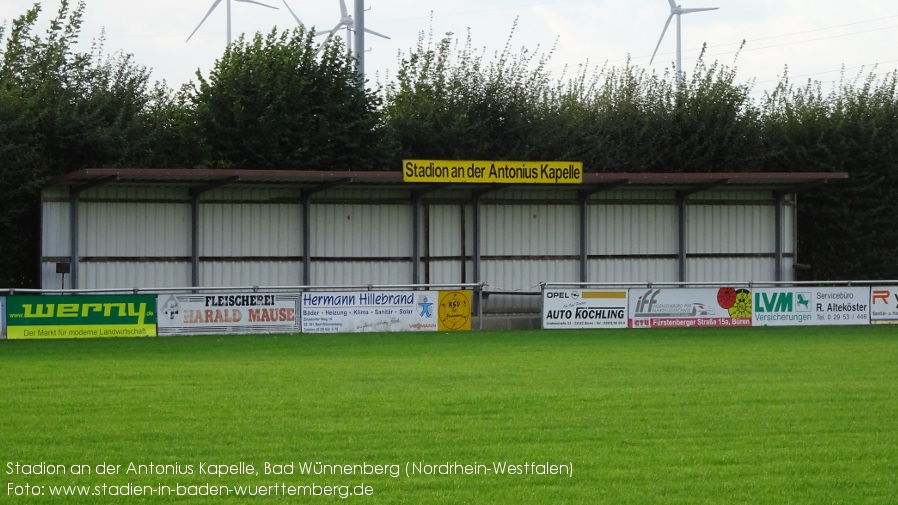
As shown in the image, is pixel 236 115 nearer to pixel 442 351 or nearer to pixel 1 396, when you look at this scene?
pixel 442 351

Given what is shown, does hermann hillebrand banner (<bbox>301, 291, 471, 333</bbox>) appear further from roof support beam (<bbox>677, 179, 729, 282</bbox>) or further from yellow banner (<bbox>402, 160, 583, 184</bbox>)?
roof support beam (<bbox>677, 179, 729, 282</bbox>)

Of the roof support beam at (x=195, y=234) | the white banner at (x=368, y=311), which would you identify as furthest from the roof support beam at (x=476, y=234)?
the roof support beam at (x=195, y=234)

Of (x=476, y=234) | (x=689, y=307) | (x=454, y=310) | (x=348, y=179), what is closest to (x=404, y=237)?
(x=476, y=234)

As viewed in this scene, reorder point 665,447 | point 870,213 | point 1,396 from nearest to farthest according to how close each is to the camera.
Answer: point 665,447 → point 1,396 → point 870,213

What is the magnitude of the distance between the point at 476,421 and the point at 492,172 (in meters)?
18.4

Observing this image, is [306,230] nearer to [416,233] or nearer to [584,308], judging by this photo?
[416,233]

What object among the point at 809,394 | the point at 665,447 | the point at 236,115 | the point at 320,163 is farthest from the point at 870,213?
the point at 665,447

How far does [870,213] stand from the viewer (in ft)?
125

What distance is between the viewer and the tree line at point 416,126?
3198 centimetres

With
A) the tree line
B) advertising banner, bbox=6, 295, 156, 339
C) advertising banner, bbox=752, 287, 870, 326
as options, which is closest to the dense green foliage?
the tree line

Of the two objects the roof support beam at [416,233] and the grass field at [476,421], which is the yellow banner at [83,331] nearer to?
the grass field at [476,421]

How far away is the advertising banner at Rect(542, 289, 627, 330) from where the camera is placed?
27891 mm

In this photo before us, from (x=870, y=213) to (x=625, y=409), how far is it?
28071 millimetres

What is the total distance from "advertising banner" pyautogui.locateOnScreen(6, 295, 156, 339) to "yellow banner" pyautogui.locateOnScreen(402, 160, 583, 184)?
7.84 meters
